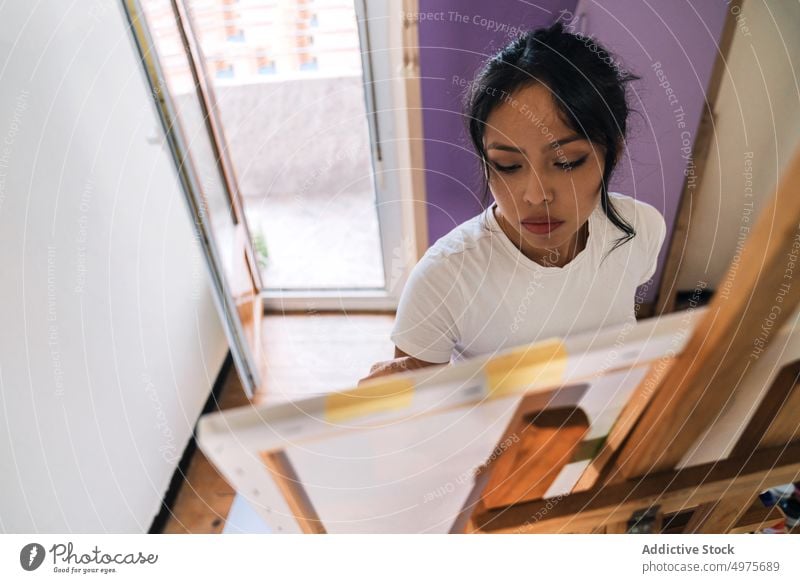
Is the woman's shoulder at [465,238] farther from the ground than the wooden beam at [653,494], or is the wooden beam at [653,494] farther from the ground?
the woman's shoulder at [465,238]

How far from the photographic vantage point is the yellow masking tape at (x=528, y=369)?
1.48 ft

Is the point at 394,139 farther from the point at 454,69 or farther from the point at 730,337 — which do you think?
the point at 730,337

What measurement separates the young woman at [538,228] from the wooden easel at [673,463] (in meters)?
0.08

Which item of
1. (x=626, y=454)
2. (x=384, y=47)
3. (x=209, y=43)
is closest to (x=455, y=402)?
(x=626, y=454)

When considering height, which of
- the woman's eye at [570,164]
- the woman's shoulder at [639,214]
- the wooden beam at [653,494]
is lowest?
the wooden beam at [653,494]

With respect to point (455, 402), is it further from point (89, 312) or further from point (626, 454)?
point (89, 312)

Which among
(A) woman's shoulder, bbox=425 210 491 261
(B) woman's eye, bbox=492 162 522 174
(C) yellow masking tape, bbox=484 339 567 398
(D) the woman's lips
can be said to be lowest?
(C) yellow masking tape, bbox=484 339 567 398

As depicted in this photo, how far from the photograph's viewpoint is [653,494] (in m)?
0.52

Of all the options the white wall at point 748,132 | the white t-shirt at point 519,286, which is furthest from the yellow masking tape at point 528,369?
the white wall at point 748,132

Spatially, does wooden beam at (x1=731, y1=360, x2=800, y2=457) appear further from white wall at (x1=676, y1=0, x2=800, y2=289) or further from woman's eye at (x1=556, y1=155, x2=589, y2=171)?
woman's eye at (x1=556, y1=155, x2=589, y2=171)

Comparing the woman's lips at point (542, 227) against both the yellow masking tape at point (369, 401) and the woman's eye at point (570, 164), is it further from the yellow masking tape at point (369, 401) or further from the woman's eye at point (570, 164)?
the yellow masking tape at point (369, 401)

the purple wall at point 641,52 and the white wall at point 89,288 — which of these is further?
the white wall at point 89,288

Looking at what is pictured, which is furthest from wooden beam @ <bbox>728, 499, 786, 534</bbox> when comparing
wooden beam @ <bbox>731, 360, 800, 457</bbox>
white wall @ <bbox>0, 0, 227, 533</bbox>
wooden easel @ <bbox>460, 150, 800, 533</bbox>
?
white wall @ <bbox>0, 0, 227, 533</bbox>

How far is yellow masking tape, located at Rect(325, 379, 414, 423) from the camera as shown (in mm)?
437
